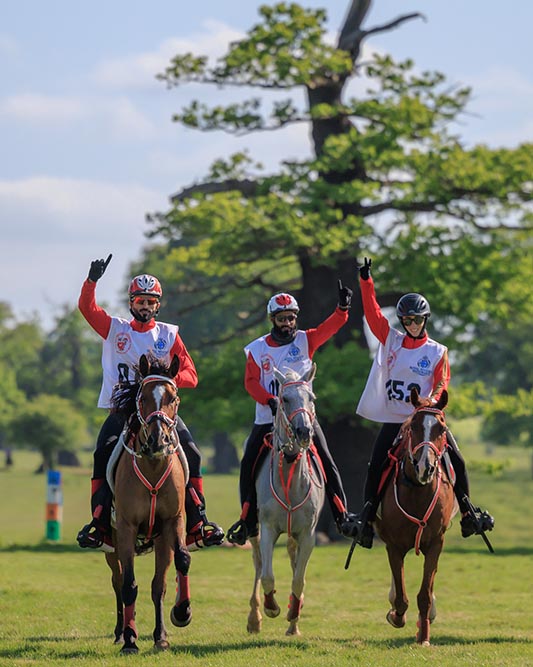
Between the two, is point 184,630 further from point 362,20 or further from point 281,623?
point 362,20

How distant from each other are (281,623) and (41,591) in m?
3.90

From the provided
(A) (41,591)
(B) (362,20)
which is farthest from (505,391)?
(A) (41,591)

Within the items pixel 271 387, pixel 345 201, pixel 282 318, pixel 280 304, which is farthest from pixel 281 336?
pixel 345 201

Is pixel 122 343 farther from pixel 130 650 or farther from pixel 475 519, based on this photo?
pixel 475 519

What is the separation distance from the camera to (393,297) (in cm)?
2884

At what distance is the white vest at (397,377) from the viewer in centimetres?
1302

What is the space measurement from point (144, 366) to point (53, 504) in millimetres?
17171

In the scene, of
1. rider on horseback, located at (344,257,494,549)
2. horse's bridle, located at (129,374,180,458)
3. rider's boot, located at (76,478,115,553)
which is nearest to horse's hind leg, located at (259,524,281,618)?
rider on horseback, located at (344,257,494,549)

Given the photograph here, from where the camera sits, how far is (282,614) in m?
16.3

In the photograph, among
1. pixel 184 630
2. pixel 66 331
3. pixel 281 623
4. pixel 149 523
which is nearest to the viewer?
pixel 149 523

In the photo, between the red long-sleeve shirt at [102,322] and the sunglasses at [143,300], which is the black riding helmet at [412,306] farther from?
the sunglasses at [143,300]

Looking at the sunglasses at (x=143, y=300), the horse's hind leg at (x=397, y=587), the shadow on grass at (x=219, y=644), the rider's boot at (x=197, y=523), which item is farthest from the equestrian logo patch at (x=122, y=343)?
the horse's hind leg at (x=397, y=587)

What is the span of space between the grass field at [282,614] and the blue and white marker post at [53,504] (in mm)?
385

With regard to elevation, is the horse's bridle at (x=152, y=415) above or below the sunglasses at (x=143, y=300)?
below
